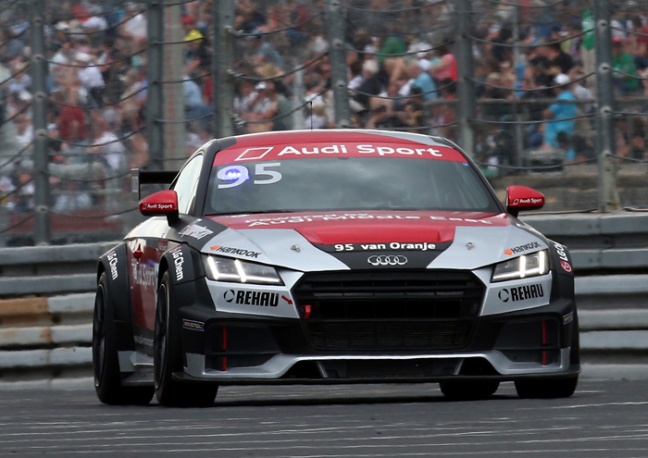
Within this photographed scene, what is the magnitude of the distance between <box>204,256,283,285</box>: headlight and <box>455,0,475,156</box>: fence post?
148 inches

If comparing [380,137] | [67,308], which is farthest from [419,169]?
[67,308]

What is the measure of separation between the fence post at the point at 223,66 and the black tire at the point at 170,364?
3.85 m

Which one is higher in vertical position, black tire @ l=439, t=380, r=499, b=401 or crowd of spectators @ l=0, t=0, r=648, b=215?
crowd of spectators @ l=0, t=0, r=648, b=215

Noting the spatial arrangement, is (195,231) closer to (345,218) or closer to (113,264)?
(345,218)

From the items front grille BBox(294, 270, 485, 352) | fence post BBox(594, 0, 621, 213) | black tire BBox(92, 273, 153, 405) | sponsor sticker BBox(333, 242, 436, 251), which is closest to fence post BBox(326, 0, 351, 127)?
fence post BBox(594, 0, 621, 213)

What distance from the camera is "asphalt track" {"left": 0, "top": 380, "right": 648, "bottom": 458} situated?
638 centimetres

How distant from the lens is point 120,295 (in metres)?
10.5

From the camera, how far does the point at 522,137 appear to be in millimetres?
11812

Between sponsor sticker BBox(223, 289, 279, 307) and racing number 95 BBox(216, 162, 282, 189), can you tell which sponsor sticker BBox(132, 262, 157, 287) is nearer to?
racing number 95 BBox(216, 162, 282, 189)

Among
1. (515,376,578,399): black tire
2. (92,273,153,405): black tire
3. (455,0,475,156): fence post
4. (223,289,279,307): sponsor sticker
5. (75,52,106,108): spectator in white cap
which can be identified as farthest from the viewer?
(75,52,106,108): spectator in white cap

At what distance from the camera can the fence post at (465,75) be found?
12.1 meters

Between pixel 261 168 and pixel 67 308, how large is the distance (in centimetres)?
333

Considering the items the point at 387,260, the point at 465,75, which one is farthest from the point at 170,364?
the point at 465,75

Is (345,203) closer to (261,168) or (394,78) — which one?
(261,168)
